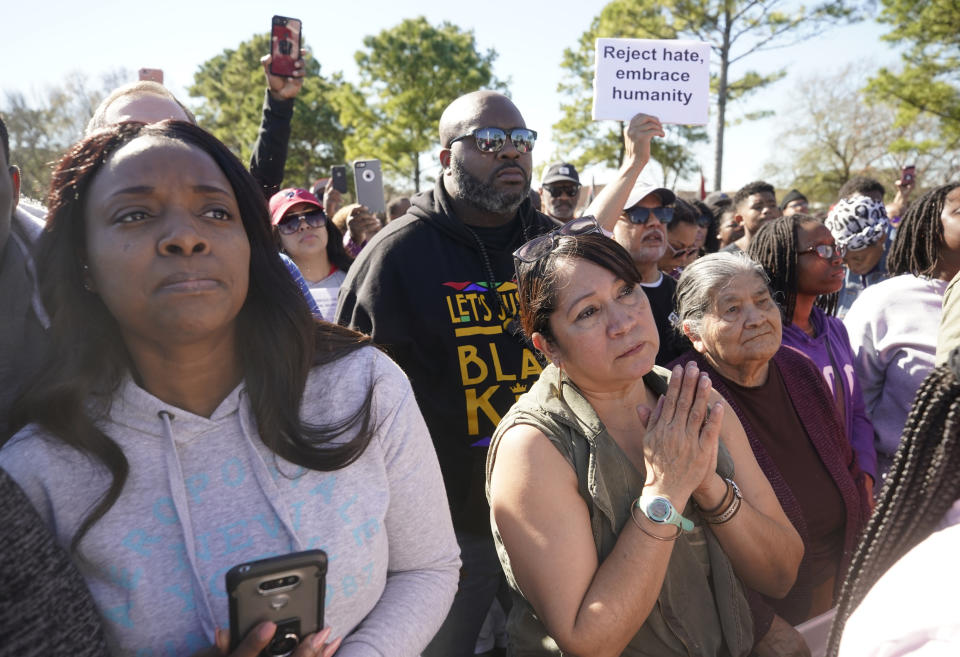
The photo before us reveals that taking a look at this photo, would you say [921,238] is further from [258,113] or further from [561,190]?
[258,113]

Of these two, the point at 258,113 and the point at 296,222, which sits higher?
the point at 258,113

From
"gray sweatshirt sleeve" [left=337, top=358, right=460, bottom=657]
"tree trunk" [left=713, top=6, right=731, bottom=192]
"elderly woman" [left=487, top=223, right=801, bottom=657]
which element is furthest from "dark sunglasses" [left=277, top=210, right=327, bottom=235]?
"tree trunk" [left=713, top=6, right=731, bottom=192]

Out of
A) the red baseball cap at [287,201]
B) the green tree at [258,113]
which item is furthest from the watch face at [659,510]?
the green tree at [258,113]

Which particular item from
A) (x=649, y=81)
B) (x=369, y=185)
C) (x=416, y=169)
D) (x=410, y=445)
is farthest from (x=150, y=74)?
(x=416, y=169)

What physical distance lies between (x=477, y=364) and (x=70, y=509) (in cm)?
163

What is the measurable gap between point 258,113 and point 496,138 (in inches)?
1289

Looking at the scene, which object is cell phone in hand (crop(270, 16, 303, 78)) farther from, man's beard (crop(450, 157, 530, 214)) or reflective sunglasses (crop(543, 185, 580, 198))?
reflective sunglasses (crop(543, 185, 580, 198))

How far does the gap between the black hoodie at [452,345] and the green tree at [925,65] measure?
2205cm

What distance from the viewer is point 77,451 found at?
131 centimetres

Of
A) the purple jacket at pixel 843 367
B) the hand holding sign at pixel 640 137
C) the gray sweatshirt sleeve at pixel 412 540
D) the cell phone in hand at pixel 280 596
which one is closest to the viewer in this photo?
the cell phone in hand at pixel 280 596

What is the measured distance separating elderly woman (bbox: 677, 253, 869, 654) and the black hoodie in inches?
30.5

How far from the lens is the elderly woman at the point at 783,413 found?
8.02ft

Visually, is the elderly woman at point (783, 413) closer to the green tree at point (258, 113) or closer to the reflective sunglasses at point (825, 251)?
the reflective sunglasses at point (825, 251)

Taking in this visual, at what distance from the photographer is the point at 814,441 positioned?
2.55m
